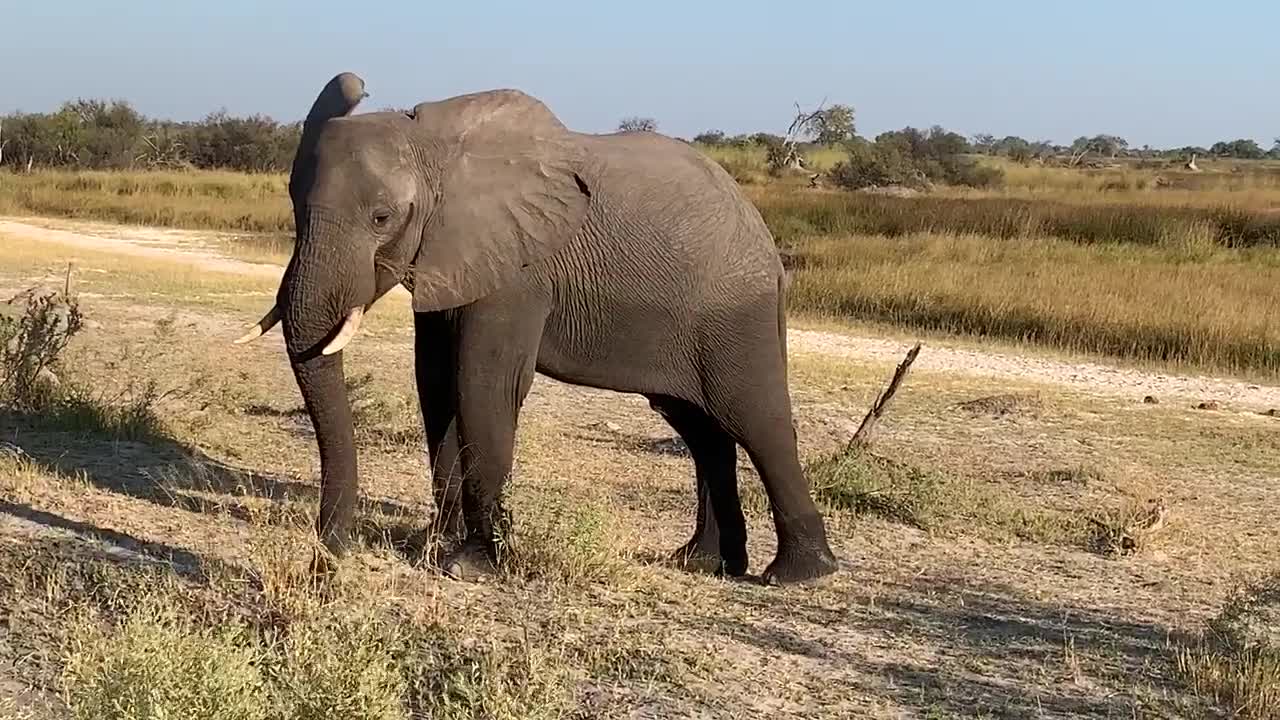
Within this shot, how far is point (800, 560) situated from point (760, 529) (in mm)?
1260

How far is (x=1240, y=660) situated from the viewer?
540 cm

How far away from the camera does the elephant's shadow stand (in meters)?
7.39

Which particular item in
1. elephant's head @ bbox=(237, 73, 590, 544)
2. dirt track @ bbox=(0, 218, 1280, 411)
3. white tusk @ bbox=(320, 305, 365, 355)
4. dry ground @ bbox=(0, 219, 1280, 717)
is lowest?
dirt track @ bbox=(0, 218, 1280, 411)

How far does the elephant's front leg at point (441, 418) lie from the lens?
6613 millimetres

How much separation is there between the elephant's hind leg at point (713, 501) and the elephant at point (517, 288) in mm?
12

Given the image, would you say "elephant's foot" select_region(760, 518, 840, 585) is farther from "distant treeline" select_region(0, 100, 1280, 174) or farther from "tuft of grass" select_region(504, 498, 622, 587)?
"distant treeline" select_region(0, 100, 1280, 174)

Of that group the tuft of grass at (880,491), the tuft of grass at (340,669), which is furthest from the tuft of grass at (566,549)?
the tuft of grass at (880,491)

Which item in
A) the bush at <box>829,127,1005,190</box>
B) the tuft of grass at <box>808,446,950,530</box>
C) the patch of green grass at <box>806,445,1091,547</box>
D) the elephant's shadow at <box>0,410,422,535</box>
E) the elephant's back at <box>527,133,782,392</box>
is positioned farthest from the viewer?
the bush at <box>829,127,1005,190</box>

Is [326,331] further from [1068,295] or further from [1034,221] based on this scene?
[1034,221]

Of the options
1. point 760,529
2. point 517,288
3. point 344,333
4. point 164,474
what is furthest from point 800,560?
point 164,474

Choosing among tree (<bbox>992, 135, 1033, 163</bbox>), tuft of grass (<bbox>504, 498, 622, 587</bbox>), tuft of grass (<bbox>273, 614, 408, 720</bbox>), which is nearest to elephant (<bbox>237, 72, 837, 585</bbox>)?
tuft of grass (<bbox>504, 498, 622, 587</bbox>)

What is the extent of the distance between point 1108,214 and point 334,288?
27.3m

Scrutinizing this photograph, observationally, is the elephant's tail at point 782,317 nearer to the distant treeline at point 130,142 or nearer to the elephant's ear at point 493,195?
the elephant's ear at point 493,195

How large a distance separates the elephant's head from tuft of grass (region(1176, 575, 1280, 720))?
2814 millimetres
